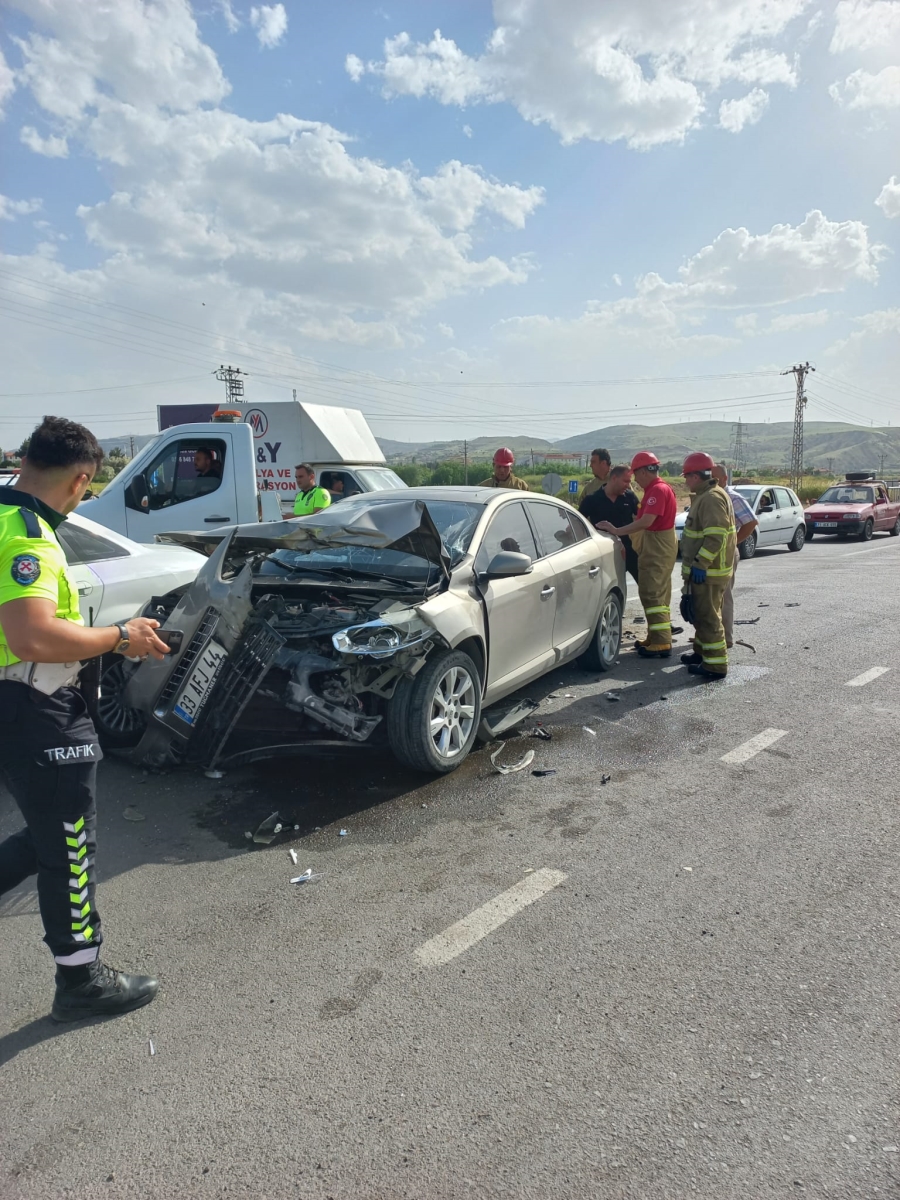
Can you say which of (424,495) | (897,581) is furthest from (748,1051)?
(897,581)

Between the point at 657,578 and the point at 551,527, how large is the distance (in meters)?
1.84

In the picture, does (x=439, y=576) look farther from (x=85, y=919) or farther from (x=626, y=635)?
(x=626, y=635)

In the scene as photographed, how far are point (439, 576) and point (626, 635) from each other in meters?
4.41

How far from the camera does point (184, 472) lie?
9562mm

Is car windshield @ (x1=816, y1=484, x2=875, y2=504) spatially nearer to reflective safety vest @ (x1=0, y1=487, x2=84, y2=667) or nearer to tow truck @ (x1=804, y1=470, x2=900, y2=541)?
tow truck @ (x1=804, y1=470, x2=900, y2=541)

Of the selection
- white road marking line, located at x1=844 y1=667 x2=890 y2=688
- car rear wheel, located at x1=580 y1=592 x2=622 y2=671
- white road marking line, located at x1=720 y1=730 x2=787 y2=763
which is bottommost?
white road marking line, located at x1=844 y1=667 x2=890 y2=688

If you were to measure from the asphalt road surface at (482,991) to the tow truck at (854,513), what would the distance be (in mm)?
18455

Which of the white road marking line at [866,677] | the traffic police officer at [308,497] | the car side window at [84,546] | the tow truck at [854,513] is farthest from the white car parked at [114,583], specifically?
the tow truck at [854,513]

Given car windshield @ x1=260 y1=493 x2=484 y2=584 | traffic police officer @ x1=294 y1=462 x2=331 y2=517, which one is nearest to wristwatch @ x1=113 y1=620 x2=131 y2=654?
car windshield @ x1=260 y1=493 x2=484 y2=584

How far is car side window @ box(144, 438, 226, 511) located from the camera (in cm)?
938

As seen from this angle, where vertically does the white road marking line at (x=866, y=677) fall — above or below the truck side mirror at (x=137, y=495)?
below

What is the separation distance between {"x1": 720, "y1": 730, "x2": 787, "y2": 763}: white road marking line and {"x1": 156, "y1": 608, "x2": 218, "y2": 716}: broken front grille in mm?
3198

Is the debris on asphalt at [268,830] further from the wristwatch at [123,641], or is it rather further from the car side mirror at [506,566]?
the car side mirror at [506,566]

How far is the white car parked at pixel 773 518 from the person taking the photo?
58.3 feet
